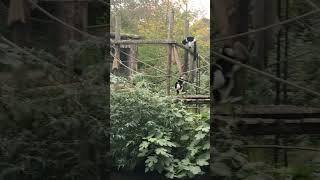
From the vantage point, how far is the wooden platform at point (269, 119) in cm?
155

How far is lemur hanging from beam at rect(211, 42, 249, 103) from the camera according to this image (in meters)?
1.56

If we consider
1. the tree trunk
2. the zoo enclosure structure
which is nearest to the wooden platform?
the tree trunk

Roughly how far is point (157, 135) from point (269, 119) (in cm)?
197

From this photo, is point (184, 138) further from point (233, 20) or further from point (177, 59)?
point (233, 20)

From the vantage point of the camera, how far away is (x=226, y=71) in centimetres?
157

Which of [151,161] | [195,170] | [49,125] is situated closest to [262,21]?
[49,125]

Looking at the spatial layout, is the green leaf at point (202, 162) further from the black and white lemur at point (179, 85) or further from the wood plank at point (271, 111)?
the wood plank at point (271, 111)

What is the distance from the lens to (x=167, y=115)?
3.64 metres

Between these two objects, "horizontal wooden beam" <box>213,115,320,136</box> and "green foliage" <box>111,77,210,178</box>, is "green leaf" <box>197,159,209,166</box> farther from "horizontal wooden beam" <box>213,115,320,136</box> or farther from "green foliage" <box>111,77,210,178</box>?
"horizontal wooden beam" <box>213,115,320,136</box>

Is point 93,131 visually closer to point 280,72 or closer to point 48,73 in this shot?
point 48,73

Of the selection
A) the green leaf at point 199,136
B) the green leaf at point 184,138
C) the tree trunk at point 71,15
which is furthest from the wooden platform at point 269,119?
the green leaf at point 184,138

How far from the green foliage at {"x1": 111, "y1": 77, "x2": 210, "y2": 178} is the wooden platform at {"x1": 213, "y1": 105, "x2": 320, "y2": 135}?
1630mm

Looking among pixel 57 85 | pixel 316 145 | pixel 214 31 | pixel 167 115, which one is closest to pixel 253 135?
pixel 316 145

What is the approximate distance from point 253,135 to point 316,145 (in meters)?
0.20
